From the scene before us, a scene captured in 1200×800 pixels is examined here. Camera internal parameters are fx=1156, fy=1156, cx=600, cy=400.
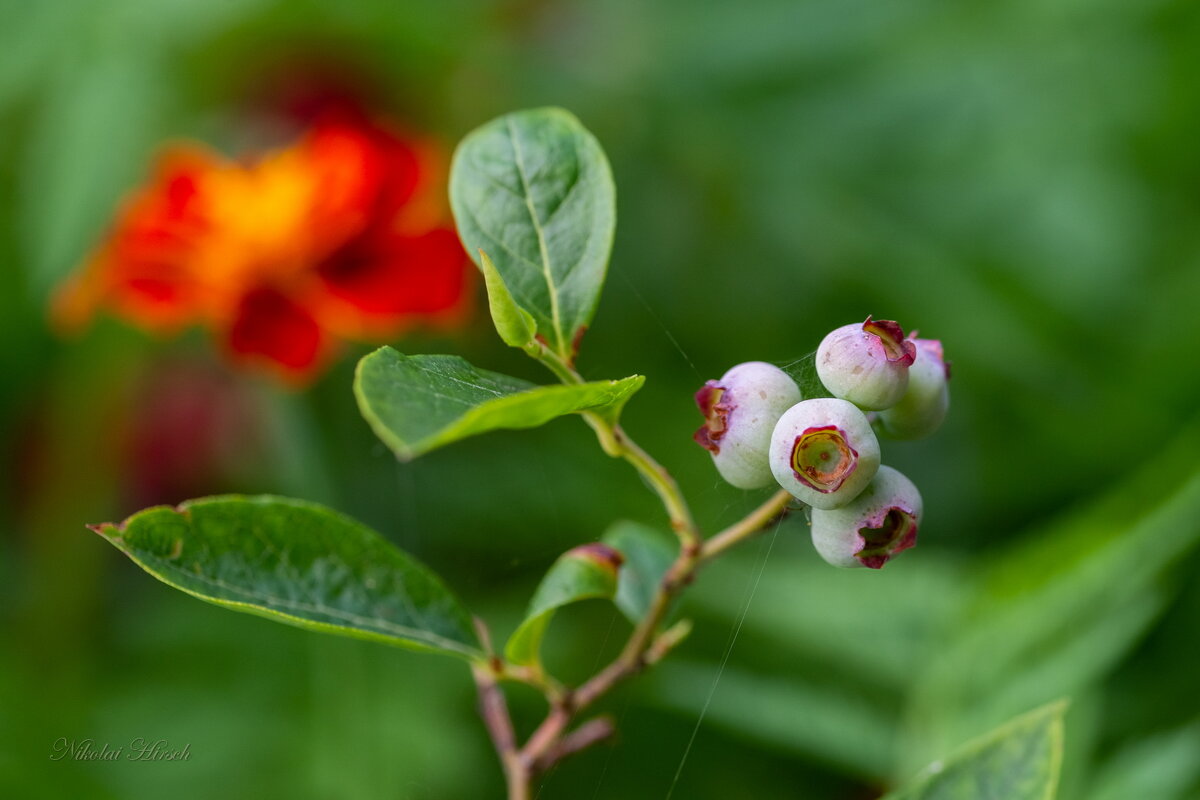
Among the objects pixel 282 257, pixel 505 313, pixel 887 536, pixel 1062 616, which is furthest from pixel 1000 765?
pixel 282 257

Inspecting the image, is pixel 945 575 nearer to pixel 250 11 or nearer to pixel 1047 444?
pixel 1047 444

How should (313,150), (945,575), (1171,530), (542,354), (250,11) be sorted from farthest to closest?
1. (250,11)
2. (313,150)
3. (945,575)
4. (1171,530)
5. (542,354)

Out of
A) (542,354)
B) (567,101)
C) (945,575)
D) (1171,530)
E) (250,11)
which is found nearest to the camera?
(542,354)

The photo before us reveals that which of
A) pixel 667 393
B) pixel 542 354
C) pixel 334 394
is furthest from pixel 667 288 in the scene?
pixel 542 354

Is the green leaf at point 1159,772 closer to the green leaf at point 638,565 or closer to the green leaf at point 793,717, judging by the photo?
the green leaf at point 793,717

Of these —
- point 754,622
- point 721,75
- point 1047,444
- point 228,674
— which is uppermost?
point 721,75

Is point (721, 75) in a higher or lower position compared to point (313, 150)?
higher

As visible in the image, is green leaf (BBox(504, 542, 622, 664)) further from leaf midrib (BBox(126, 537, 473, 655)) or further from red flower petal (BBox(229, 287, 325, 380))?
red flower petal (BBox(229, 287, 325, 380))

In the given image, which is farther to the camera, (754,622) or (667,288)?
(667,288)
